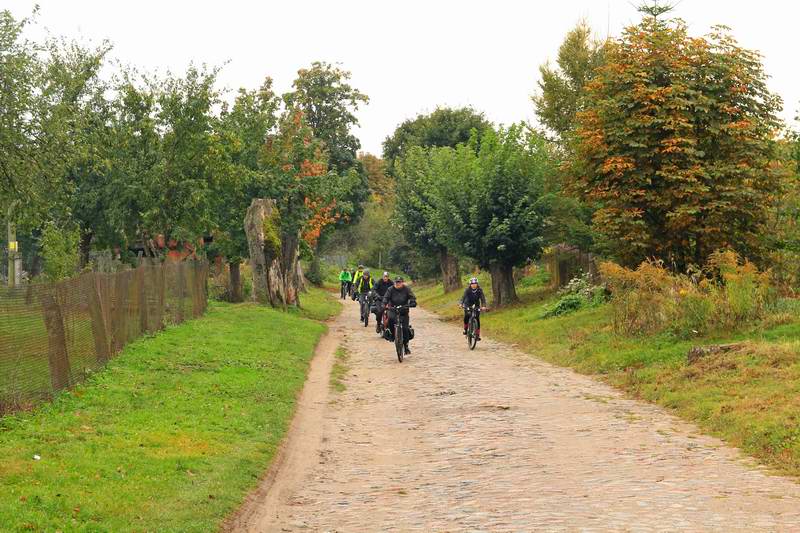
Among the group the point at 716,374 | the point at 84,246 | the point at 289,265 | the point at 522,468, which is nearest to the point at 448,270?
the point at 289,265

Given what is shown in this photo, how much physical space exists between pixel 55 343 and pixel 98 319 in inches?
124

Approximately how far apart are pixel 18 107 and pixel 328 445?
43.8 ft

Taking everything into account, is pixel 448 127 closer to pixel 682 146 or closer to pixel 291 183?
pixel 291 183

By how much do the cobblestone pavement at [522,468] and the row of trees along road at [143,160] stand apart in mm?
10565

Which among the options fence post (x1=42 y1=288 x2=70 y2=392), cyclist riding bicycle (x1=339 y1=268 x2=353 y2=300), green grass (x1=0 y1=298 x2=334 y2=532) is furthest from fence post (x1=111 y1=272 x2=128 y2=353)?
cyclist riding bicycle (x1=339 y1=268 x2=353 y2=300)

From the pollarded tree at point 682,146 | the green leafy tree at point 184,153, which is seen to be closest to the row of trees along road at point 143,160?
the green leafy tree at point 184,153

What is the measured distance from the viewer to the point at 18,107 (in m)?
22.6

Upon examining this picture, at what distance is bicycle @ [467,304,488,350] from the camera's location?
25.5 meters

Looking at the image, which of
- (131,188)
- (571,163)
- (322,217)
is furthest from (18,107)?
(322,217)

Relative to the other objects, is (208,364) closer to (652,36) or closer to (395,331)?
(395,331)

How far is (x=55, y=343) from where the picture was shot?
13828 millimetres

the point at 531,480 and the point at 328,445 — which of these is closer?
the point at 531,480

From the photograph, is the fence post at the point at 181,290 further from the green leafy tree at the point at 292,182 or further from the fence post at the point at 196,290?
the green leafy tree at the point at 292,182

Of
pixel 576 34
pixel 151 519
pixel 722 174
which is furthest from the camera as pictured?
pixel 576 34
